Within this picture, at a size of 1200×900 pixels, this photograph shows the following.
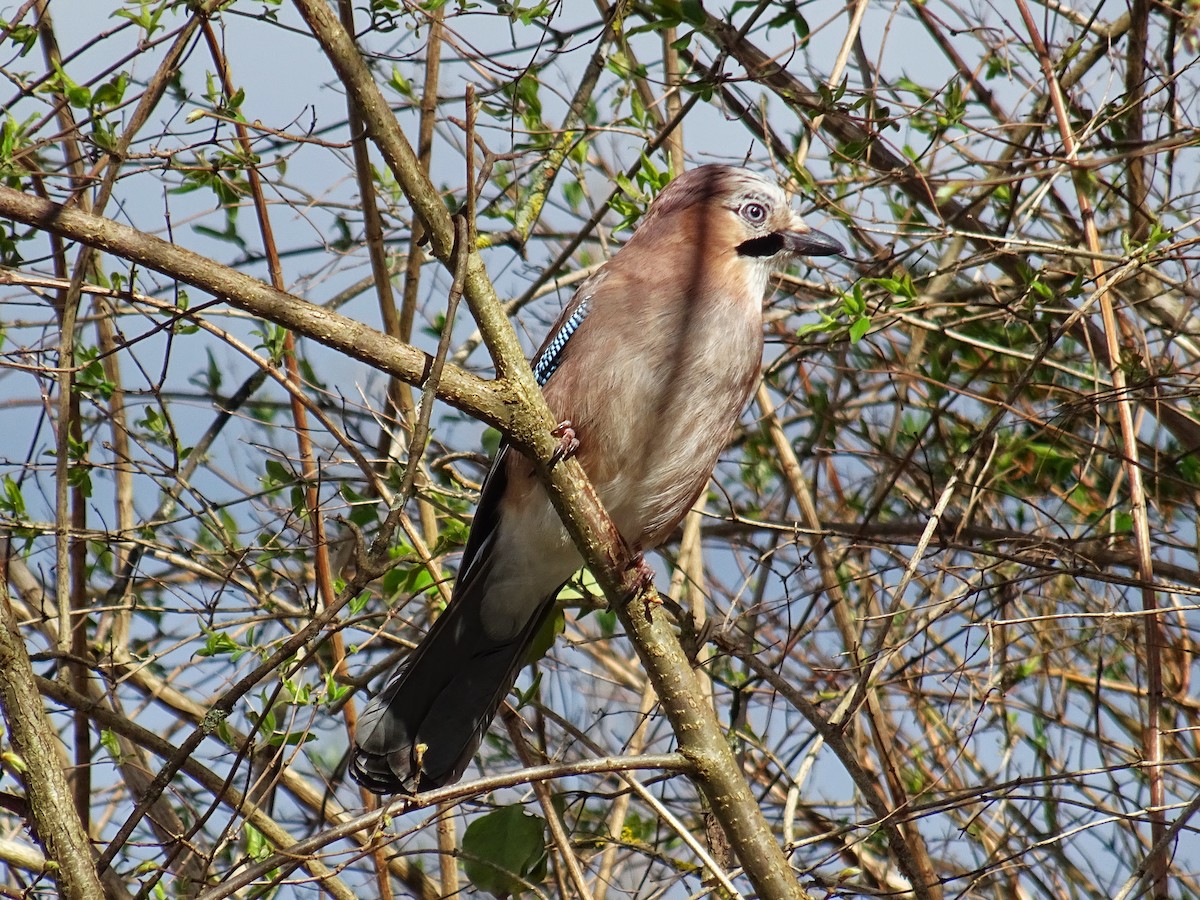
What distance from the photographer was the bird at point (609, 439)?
413 cm

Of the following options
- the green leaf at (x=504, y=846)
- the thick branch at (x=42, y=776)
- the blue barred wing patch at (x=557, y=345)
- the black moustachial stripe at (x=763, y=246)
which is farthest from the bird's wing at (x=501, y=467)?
the thick branch at (x=42, y=776)

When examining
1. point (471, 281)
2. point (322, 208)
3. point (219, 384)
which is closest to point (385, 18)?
point (322, 208)

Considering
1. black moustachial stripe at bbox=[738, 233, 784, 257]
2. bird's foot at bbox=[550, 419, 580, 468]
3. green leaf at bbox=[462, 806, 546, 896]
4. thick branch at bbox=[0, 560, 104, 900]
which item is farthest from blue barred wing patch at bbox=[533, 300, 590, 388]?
thick branch at bbox=[0, 560, 104, 900]

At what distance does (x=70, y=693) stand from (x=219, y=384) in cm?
191

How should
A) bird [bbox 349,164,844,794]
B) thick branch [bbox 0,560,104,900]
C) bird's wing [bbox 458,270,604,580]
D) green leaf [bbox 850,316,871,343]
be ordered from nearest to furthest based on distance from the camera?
thick branch [bbox 0,560,104,900], green leaf [bbox 850,316,871,343], bird [bbox 349,164,844,794], bird's wing [bbox 458,270,604,580]

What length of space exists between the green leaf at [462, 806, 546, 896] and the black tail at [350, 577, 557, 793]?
0.94ft

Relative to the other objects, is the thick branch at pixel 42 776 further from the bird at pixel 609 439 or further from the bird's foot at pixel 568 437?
the bird's foot at pixel 568 437

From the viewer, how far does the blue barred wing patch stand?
439 cm

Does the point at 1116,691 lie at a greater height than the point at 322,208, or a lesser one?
lesser

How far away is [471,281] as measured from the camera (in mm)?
3020

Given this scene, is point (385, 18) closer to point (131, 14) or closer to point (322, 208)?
point (131, 14)

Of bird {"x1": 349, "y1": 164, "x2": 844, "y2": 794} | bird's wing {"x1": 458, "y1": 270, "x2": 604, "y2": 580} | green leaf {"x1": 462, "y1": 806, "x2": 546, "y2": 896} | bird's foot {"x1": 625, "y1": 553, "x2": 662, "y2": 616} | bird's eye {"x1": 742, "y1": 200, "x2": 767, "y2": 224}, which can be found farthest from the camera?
bird's eye {"x1": 742, "y1": 200, "x2": 767, "y2": 224}

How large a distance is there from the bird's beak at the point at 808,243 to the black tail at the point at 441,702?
5.42 ft

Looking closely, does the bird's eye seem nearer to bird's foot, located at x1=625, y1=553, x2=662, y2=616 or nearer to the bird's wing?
the bird's wing
